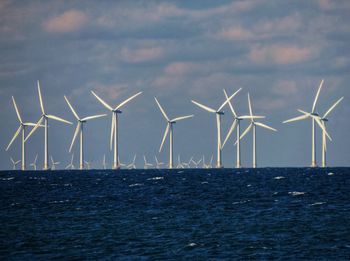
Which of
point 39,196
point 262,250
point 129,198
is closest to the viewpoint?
point 262,250

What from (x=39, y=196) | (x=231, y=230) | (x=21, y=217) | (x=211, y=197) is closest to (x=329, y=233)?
(x=231, y=230)

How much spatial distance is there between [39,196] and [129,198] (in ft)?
51.9

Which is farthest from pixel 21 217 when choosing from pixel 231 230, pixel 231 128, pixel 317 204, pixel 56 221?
pixel 231 128

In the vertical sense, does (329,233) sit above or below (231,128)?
below

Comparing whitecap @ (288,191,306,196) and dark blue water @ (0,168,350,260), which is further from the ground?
whitecap @ (288,191,306,196)

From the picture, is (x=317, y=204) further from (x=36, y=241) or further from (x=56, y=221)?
(x=36, y=241)

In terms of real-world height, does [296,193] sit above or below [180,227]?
above

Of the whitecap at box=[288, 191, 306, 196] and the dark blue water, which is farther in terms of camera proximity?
the whitecap at box=[288, 191, 306, 196]

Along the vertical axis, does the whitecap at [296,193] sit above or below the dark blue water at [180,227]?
above

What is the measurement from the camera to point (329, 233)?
61094 mm

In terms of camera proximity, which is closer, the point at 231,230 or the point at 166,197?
the point at 231,230

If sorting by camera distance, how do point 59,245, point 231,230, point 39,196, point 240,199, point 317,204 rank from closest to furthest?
point 59,245 < point 231,230 < point 317,204 < point 240,199 < point 39,196

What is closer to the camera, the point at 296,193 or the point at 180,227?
the point at 180,227

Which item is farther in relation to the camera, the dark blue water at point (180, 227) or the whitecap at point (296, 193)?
the whitecap at point (296, 193)
